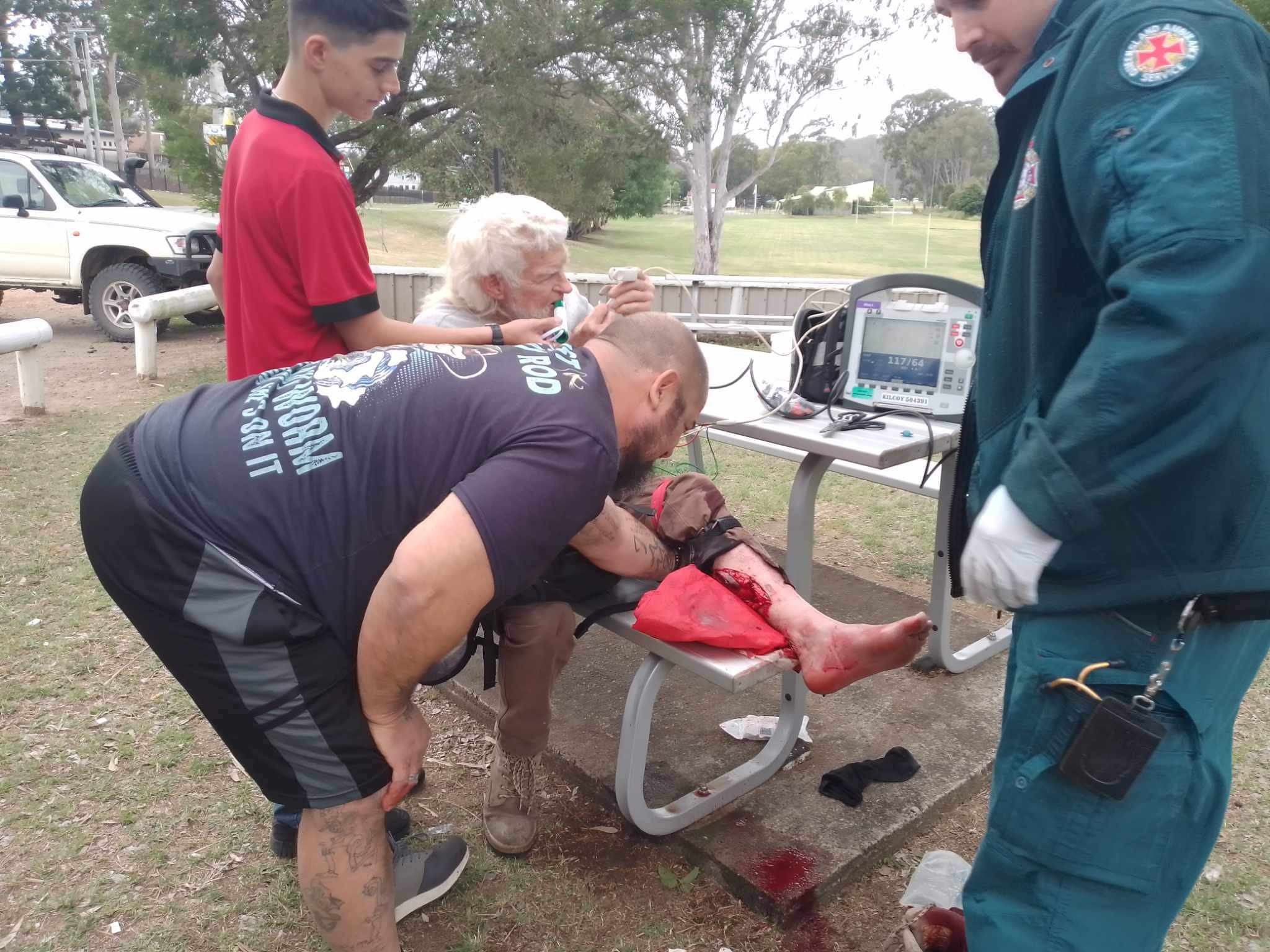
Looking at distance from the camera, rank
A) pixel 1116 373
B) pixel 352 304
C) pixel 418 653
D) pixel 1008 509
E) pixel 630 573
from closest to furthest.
Result: pixel 1116 373
pixel 1008 509
pixel 418 653
pixel 352 304
pixel 630 573

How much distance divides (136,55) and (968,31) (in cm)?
1039

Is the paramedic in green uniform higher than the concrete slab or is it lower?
higher

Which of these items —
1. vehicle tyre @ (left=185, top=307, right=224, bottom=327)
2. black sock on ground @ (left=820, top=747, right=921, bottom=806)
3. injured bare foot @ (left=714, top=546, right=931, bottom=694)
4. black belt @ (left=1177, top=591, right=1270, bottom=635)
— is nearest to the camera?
black belt @ (left=1177, top=591, right=1270, bottom=635)

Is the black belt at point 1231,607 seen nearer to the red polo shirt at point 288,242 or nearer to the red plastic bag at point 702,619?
the red plastic bag at point 702,619

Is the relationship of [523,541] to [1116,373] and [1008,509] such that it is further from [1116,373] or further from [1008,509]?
[1116,373]

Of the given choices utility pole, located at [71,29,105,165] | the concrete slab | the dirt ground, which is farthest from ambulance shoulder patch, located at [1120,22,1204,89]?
utility pole, located at [71,29,105,165]

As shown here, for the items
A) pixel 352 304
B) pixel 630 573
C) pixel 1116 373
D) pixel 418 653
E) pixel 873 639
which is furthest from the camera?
pixel 630 573

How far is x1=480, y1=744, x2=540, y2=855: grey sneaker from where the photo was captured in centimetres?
228

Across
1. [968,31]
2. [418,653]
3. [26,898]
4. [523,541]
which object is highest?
[968,31]

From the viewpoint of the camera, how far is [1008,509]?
4.15 ft

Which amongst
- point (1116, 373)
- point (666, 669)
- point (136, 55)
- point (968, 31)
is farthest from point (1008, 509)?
point (136, 55)

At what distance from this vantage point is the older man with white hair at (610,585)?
203 cm

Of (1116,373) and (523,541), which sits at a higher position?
→ (1116,373)

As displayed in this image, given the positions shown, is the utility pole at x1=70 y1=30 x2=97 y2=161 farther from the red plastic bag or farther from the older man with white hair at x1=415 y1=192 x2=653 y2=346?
the red plastic bag
